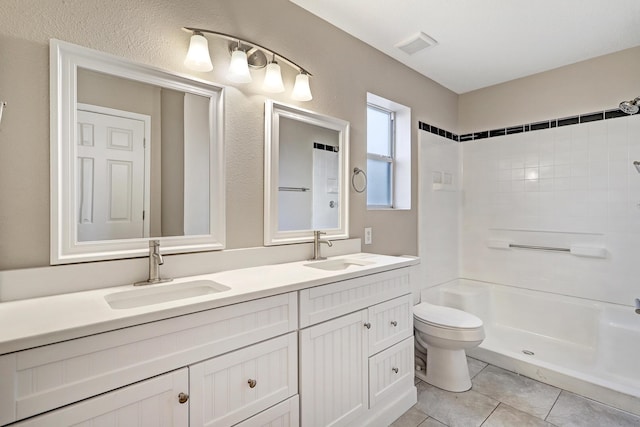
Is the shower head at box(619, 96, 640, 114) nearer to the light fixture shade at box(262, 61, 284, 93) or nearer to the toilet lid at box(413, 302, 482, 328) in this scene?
the toilet lid at box(413, 302, 482, 328)

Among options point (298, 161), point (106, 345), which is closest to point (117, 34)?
point (298, 161)

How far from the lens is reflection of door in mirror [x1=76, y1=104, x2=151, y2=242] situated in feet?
4.05

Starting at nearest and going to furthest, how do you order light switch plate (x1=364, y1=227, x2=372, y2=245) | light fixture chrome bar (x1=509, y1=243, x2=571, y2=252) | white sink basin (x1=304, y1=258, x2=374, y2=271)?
white sink basin (x1=304, y1=258, x2=374, y2=271) < light switch plate (x1=364, y1=227, x2=372, y2=245) < light fixture chrome bar (x1=509, y1=243, x2=571, y2=252)

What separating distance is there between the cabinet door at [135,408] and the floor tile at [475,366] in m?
2.07

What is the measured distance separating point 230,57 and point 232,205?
738mm

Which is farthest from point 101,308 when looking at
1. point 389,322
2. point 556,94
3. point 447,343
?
point 556,94

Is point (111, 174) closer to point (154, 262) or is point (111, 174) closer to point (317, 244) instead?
point (154, 262)

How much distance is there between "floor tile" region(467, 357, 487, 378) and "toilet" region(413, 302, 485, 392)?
20 cm

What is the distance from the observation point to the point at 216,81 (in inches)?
61.3

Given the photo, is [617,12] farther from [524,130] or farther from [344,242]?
[344,242]

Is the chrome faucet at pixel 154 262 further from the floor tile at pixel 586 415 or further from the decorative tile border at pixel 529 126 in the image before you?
the decorative tile border at pixel 529 126

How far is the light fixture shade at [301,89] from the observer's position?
71.7 inches

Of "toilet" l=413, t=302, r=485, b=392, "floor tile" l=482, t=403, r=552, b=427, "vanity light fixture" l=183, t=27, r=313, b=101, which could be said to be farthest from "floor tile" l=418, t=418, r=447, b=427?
"vanity light fixture" l=183, t=27, r=313, b=101

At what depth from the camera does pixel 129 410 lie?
2.97ft
